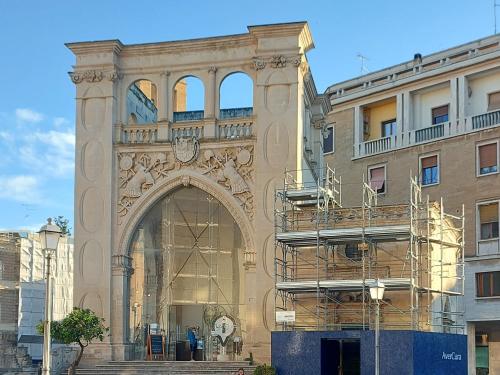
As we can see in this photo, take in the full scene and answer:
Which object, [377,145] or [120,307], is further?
[377,145]

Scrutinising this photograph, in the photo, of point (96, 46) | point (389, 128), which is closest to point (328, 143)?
point (389, 128)

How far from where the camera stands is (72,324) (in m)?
28.3

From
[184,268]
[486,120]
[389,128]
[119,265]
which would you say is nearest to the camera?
[119,265]

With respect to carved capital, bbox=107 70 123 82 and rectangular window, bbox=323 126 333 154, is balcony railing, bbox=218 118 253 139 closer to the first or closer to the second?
carved capital, bbox=107 70 123 82

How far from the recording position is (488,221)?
128ft

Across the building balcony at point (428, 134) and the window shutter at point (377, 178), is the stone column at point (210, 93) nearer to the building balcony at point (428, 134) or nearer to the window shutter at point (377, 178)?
the building balcony at point (428, 134)

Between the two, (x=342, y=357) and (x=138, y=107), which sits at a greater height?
(x=138, y=107)

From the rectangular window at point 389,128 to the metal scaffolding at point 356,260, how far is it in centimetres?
1423

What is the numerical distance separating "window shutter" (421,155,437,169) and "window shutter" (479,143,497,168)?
7.89 ft

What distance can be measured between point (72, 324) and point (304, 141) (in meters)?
10.2

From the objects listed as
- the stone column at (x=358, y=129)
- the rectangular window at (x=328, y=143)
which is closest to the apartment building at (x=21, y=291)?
the rectangular window at (x=328, y=143)

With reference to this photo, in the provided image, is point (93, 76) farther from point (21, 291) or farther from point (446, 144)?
point (446, 144)

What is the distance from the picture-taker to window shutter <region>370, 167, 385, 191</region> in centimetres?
4334

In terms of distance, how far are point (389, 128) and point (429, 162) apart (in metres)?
3.69
